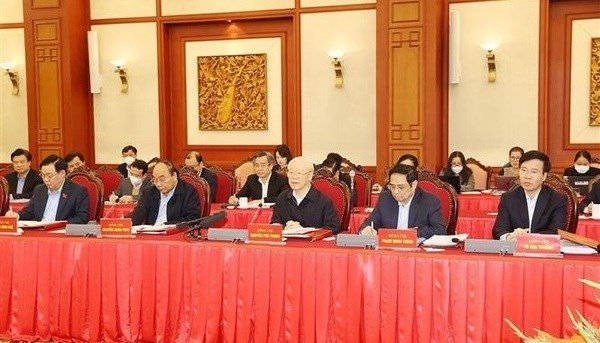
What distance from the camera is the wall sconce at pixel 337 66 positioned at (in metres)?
8.34

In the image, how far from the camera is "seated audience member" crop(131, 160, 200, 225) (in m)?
4.52

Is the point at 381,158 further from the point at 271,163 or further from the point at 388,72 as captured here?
the point at 271,163

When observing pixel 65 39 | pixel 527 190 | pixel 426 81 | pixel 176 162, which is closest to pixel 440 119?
pixel 426 81

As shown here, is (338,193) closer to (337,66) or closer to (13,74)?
(337,66)

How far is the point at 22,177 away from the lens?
6.78 m

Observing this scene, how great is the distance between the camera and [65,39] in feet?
29.3

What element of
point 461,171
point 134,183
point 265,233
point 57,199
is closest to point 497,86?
point 461,171

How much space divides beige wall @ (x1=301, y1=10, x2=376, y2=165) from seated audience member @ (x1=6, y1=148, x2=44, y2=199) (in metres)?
3.38

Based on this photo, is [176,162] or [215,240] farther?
[176,162]

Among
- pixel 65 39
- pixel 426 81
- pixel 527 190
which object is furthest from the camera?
pixel 65 39

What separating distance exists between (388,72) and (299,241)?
4852 millimetres

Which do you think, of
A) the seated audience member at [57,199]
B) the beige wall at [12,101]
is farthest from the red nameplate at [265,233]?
the beige wall at [12,101]

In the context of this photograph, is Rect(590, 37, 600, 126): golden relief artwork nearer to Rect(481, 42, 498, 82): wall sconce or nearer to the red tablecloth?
A: Rect(481, 42, 498, 82): wall sconce

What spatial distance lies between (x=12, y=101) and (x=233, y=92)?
3.22m
